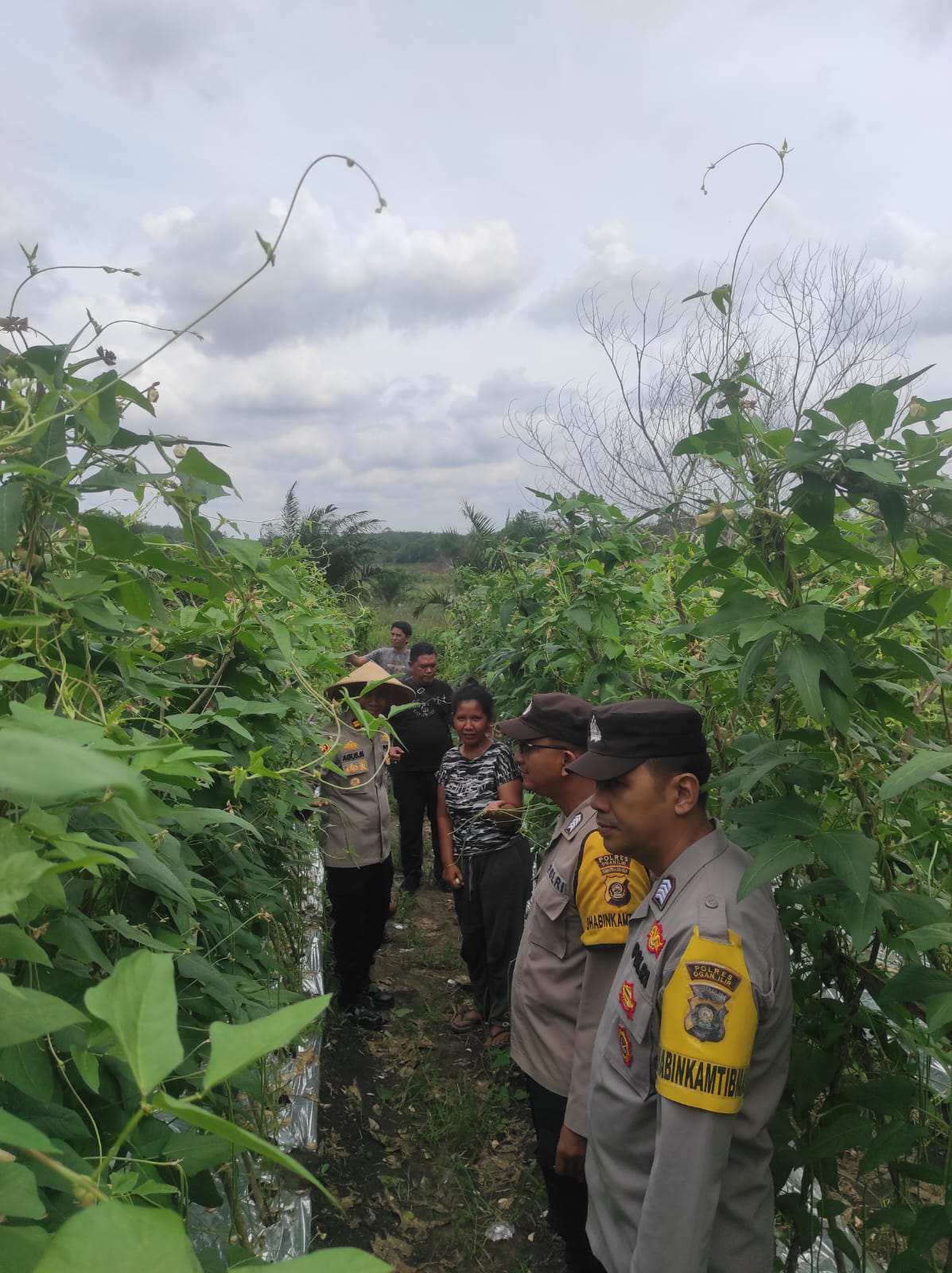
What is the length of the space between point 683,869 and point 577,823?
902 mm

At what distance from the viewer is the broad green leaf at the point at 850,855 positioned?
1.37 m

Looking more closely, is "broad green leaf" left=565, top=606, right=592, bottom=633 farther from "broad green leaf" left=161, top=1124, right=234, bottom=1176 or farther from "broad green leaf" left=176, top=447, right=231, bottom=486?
"broad green leaf" left=161, top=1124, right=234, bottom=1176

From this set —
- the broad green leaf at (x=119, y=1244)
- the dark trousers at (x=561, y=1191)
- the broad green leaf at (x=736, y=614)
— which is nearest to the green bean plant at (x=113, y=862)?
the broad green leaf at (x=119, y=1244)

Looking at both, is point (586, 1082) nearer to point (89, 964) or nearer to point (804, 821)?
point (804, 821)

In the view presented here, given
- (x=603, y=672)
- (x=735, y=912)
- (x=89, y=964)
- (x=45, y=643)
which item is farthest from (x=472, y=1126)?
(x=45, y=643)

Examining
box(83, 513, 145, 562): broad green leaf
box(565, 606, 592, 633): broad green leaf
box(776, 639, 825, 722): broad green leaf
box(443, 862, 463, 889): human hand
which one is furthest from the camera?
box(443, 862, 463, 889): human hand

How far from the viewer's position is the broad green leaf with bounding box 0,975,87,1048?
536mm

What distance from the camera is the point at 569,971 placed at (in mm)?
2697

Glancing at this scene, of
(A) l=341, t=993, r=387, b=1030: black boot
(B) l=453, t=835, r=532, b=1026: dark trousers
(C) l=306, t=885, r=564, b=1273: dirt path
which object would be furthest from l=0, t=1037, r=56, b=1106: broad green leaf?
(A) l=341, t=993, r=387, b=1030: black boot

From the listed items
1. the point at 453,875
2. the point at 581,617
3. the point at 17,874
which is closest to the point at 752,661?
the point at 17,874

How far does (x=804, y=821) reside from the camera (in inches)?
58.9

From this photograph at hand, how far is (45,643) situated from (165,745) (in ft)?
1.28

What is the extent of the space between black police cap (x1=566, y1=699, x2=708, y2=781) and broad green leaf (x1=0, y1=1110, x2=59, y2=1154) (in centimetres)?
156

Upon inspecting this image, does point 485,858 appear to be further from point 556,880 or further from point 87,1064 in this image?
point 87,1064
